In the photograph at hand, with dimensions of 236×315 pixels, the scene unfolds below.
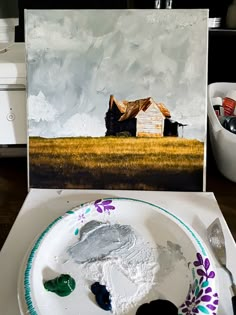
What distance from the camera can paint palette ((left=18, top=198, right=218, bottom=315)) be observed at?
514mm

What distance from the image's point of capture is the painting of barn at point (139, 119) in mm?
752

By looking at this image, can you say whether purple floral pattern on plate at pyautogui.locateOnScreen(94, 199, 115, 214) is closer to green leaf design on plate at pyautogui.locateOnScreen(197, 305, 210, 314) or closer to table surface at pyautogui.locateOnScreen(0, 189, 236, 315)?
table surface at pyautogui.locateOnScreen(0, 189, 236, 315)

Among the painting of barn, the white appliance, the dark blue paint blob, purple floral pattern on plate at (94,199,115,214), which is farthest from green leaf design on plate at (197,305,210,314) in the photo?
the white appliance

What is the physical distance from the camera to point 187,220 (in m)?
0.67

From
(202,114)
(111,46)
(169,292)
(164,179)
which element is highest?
(111,46)

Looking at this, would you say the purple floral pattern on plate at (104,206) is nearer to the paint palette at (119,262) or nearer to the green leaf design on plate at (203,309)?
the paint palette at (119,262)

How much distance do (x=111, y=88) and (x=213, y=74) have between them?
555 millimetres

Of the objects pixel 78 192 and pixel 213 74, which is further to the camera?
pixel 213 74

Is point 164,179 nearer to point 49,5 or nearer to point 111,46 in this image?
point 111,46

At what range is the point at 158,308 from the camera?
1.68 feet

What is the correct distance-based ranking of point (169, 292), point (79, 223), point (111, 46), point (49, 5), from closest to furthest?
point (169, 292) → point (79, 223) → point (111, 46) → point (49, 5)


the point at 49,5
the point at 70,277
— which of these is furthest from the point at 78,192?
the point at 49,5

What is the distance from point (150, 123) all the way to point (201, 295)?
34 centimetres

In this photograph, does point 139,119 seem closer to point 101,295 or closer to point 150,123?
point 150,123
